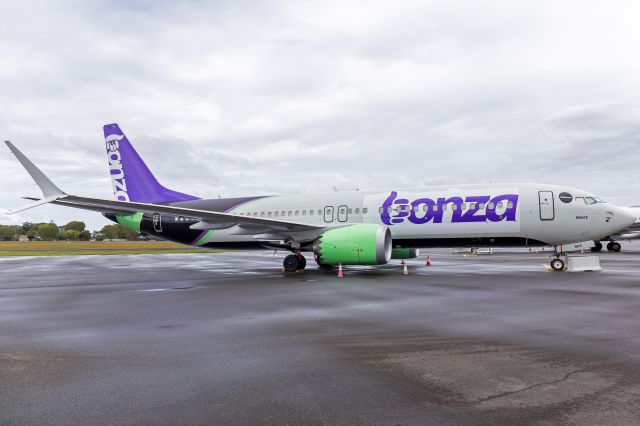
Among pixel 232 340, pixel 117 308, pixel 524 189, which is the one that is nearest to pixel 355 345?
pixel 232 340

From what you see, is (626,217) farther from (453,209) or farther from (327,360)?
(327,360)

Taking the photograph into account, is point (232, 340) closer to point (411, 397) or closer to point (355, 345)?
point (355, 345)

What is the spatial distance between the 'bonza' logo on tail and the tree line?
487 ft

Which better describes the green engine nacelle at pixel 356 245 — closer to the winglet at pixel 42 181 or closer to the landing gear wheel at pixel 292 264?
the landing gear wheel at pixel 292 264

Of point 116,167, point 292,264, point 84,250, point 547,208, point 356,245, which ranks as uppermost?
point 116,167

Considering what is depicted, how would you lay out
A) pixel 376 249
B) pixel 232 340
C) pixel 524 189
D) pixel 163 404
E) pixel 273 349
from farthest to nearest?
pixel 524 189, pixel 376 249, pixel 232 340, pixel 273 349, pixel 163 404

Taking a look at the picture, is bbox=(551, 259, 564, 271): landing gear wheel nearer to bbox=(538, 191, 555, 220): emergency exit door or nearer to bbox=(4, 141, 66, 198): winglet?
bbox=(538, 191, 555, 220): emergency exit door

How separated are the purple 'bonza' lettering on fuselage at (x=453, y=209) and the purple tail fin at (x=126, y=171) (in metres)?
13.3

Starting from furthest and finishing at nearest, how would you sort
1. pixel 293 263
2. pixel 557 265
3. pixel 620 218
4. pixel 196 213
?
pixel 293 263 < pixel 557 265 < pixel 196 213 < pixel 620 218

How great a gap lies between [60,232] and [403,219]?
201m

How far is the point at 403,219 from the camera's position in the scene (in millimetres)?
18250

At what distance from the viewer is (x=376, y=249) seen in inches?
622

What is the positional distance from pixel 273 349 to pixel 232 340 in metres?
0.86

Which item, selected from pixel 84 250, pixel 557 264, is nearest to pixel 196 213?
pixel 557 264
